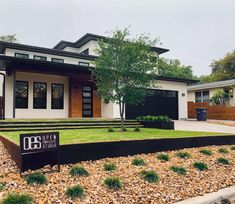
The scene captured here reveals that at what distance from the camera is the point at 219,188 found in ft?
16.3

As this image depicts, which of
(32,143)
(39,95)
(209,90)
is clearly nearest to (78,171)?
(32,143)

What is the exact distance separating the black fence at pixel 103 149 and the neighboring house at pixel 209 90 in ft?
60.9

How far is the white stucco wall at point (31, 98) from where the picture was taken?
1437cm

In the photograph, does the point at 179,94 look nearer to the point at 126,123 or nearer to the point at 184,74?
the point at 126,123

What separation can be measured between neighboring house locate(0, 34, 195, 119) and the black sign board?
8356 millimetres

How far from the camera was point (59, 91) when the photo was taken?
16.0 m

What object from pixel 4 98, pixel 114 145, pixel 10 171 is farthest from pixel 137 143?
pixel 4 98

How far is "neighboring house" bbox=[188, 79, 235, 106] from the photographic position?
24.8 meters

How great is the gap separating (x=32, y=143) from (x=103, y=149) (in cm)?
180

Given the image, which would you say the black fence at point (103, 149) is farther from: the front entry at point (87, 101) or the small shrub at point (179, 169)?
the front entry at point (87, 101)

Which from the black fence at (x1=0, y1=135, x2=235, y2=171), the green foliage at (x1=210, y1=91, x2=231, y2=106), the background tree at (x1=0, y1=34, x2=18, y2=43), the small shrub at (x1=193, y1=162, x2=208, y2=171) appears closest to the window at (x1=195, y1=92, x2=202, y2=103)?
the green foliage at (x1=210, y1=91, x2=231, y2=106)

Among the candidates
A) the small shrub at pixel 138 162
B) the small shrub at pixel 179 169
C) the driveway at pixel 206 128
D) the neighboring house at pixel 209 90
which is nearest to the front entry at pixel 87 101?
the driveway at pixel 206 128

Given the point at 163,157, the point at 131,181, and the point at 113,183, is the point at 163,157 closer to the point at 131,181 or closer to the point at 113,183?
the point at 131,181

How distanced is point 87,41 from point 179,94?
377 inches
